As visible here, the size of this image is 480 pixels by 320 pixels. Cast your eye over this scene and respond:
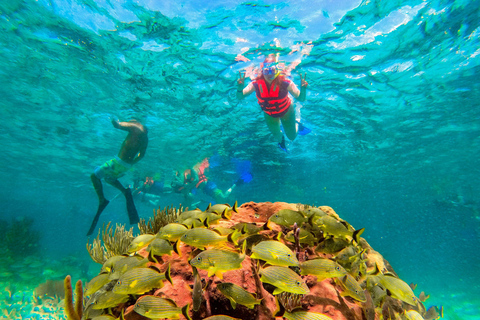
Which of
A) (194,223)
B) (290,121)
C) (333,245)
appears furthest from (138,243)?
(290,121)

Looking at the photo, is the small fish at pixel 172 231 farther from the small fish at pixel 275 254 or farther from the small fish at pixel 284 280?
the small fish at pixel 284 280

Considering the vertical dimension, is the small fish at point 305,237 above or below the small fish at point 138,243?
above

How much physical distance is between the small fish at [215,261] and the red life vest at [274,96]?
8933 mm

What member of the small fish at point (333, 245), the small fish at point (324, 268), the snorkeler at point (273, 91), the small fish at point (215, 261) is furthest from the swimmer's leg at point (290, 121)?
the small fish at point (215, 261)

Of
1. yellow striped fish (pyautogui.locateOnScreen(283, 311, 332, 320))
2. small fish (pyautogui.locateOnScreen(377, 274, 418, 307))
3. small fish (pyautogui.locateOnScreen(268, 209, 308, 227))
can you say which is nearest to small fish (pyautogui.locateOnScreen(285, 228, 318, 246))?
small fish (pyautogui.locateOnScreen(268, 209, 308, 227))

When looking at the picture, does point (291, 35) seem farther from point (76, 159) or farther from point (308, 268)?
point (76, 159)

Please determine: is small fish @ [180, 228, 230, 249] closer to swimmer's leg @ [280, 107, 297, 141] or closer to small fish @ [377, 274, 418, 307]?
small fish @ [377, 274, 418, 307]

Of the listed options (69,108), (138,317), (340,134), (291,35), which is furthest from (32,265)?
(340,134)

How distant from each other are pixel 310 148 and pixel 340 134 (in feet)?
11.3

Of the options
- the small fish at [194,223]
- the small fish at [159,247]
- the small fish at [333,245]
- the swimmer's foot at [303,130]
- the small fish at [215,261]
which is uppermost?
the swimmer's foot at [303,130]

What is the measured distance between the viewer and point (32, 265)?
15.9 meters

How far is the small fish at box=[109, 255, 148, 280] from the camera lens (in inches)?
95.3

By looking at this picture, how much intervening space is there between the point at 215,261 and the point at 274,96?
355 inches

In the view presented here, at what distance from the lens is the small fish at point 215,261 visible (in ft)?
6.71
